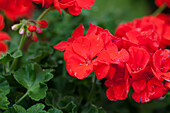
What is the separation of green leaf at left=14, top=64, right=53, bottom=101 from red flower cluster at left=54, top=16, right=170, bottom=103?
0.17 meters

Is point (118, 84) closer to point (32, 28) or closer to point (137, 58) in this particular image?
point (137, 58)

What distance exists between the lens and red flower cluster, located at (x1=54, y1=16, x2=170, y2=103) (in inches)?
29.9

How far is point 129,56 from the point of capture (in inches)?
31.7

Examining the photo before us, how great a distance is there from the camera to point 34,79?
97cm

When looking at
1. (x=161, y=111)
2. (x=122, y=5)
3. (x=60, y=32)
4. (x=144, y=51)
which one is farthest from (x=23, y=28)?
(x=122, y=5)

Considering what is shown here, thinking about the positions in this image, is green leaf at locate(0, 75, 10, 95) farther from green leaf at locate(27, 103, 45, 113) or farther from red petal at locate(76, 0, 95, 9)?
red petal at locate(76, 0, 95, 9)

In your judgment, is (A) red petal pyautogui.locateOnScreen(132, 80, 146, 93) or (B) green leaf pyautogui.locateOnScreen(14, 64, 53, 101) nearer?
(A) red petal pyautogui.locateOnScreen(132, 80, 146, 93)

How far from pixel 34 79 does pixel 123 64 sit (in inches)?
15.1

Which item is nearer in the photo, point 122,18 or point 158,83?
point 158,83

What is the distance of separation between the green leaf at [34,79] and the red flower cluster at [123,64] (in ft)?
0.57

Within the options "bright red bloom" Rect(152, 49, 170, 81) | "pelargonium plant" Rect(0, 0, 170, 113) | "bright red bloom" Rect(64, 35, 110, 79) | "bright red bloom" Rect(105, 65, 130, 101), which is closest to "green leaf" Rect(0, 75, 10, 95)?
"pelargonium plant" Rect(0, 0, 170, 113)

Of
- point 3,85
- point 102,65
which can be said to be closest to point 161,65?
point 102,65

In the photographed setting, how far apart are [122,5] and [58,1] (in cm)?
180

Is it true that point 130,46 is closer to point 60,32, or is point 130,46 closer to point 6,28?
point 60,32
